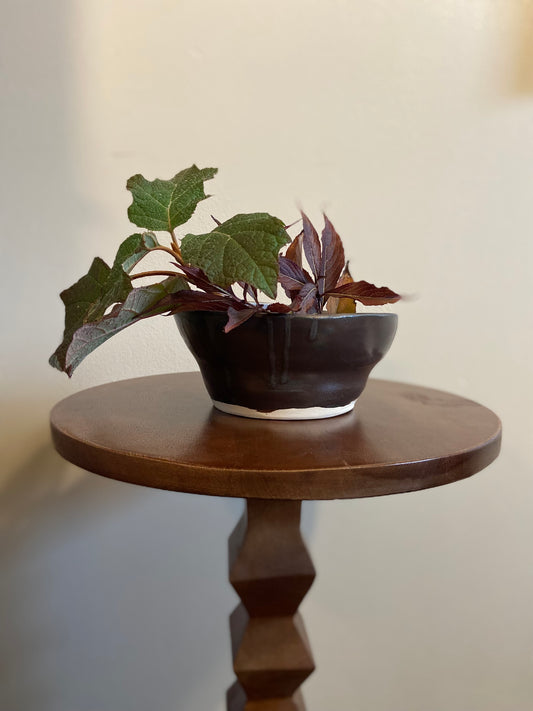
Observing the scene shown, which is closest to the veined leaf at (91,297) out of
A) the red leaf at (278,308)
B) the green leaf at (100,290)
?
the green leaf at (100,290)

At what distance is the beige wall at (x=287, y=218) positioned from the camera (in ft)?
2.97

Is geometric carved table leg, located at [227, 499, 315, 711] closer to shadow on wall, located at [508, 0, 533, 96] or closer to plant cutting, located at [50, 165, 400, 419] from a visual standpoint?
plant cutting, located at [50, 165, 400, 419]

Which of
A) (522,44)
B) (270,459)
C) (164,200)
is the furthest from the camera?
(522,44)

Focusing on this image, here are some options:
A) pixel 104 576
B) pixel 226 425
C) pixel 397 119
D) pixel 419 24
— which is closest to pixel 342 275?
pixel 226 425

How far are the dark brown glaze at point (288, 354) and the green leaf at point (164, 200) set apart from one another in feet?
0.30

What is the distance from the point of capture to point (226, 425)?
21.8 inches

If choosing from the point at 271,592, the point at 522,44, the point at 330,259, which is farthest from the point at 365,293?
the point at 522,44

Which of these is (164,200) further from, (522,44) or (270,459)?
(522,44)

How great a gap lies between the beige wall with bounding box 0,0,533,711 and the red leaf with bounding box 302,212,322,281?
40 cm

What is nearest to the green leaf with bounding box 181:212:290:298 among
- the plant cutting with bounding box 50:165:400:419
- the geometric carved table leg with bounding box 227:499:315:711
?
the plant cutting with bounding box 50:165:400:419

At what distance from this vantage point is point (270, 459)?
1.46ft

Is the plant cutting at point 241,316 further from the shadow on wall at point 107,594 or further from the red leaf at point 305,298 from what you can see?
the shadow on wall at point 107,594

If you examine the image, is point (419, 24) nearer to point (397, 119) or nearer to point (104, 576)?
point (397, 119)

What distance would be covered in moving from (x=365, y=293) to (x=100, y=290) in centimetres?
25
